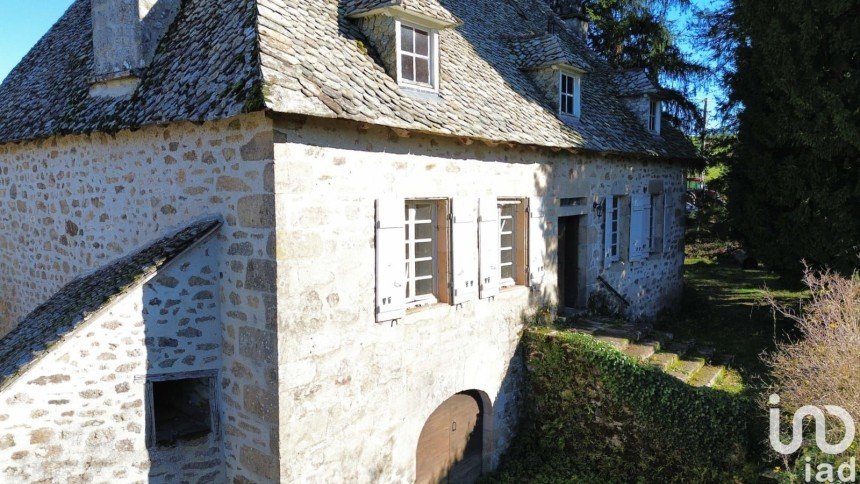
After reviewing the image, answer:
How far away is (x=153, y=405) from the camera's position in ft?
18.8

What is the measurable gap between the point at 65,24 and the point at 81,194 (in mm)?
4941

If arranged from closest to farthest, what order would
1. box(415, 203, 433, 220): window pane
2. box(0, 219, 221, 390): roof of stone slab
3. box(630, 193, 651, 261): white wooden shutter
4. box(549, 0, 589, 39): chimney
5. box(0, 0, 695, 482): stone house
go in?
box(0, 219, 221, 390): roof of stone slab
box(0, 0, 695, 482): stone house
box(415, 203, 433, 220): window pane
box(630, 193, 651, 261): white wooden shutter
box(549, 0, 589, 39): chimney

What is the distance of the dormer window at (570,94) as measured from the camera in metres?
10.3

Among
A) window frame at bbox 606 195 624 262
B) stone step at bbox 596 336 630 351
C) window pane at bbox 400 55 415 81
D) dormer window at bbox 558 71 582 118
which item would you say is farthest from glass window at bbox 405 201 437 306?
window frame at bbox 606 195 624 262

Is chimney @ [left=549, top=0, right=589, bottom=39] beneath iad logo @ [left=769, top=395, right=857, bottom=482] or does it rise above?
above

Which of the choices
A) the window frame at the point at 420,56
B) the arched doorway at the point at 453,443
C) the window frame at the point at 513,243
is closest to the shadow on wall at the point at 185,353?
the arched doorway at the point at 453,443

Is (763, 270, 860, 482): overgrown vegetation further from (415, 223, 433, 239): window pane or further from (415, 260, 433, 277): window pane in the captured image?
(415, 223, 433, 239): window pane

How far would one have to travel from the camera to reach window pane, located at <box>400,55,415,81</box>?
6906 mm

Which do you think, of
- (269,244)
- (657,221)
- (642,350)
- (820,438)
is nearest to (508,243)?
(642,350)

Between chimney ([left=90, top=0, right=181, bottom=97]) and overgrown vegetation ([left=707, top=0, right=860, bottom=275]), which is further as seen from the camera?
overgrown vegetation ([left=707, top=0, right=860, bottom=275])

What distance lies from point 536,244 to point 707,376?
3.38 meters

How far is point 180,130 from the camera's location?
612cm

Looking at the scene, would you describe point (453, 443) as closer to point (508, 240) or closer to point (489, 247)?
point (489, 247)

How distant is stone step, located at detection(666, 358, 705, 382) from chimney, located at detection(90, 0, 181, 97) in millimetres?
8230
